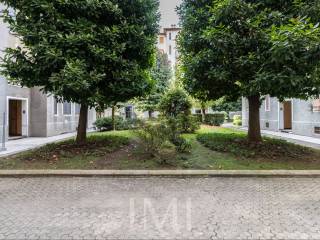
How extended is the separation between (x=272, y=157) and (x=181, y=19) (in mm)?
6306

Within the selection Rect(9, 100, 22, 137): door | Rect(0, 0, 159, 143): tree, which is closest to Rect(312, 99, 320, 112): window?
Rect(0, 0, 159, 143): tree

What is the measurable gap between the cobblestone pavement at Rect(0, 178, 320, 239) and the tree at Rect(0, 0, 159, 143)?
3269 millimetres

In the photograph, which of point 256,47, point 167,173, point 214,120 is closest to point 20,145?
point 167,173

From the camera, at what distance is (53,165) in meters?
7.86

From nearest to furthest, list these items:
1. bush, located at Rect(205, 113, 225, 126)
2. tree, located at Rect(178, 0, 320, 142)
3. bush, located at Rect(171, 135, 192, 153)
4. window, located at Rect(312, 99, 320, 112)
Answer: tree, located at Rect(178, 0, 320, 142)
bush, located at Rect(171, 135, 192, 153)
window, located at Rect(312, 99, 320, 112)
bush, located at Rect(205, 113, 225, 126)

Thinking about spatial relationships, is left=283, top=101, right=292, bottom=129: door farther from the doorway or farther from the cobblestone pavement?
the doorway

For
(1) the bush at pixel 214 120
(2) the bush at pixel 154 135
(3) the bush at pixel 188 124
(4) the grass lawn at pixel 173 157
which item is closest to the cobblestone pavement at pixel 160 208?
(4) the grass lawn at pixel 173 157

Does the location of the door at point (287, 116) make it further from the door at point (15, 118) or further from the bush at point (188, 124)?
the door at point (15, 118)

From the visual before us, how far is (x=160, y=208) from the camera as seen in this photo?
15.2ft

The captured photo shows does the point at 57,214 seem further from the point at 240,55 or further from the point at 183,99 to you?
the point at 183,99

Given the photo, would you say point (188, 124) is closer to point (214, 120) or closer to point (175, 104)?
point (175, 104)

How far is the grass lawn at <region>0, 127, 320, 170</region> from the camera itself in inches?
305

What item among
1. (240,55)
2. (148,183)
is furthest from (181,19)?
(148,183)

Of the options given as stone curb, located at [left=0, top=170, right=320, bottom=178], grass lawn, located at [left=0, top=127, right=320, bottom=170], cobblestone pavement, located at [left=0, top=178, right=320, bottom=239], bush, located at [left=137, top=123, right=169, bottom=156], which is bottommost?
cobblestone pavement, located at [left=0, top=178, right=320, bottom=239]
